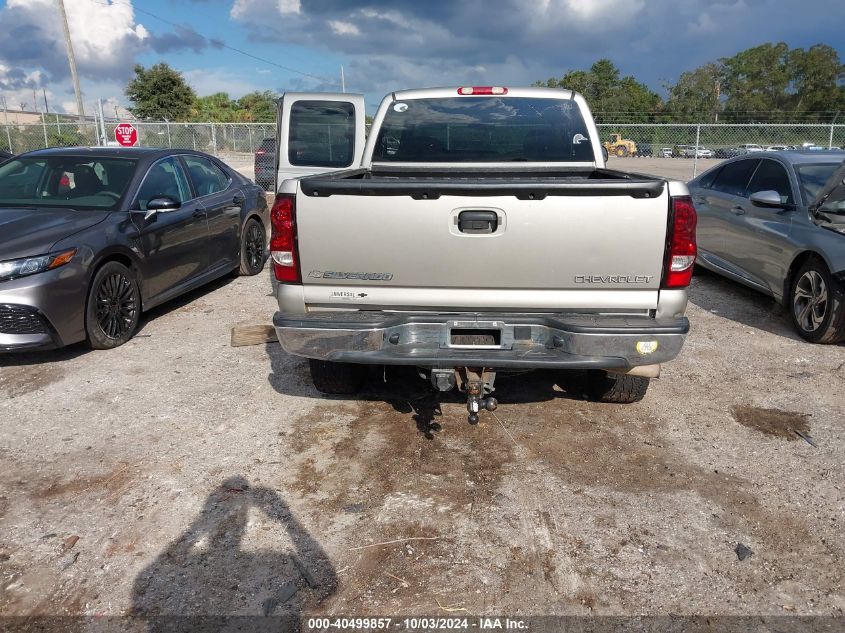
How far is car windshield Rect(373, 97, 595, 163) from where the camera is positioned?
5.11m

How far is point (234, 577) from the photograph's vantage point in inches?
112

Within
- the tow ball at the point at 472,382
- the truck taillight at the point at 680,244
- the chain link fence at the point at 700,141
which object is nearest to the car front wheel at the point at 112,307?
the tow ball at the point at 472,382

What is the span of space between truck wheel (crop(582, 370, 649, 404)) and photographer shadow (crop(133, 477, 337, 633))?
2.30 meters

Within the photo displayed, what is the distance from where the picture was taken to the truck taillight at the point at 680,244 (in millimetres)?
3363

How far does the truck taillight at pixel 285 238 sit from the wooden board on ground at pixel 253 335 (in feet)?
7.49

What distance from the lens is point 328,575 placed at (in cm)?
285

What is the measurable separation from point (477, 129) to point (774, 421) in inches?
118

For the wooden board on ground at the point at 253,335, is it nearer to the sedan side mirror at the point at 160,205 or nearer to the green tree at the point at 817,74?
the sedan side mirror at the point at 160,205

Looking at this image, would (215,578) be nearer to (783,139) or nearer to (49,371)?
(49,371)

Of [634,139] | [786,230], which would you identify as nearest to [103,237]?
[786,230]

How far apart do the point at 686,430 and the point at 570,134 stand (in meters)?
2.35

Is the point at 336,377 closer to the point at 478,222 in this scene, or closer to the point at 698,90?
the point at 478,222

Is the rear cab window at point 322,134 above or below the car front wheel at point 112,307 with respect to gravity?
above

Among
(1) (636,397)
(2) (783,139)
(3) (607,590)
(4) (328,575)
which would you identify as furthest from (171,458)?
(2) (783,139)
